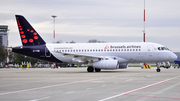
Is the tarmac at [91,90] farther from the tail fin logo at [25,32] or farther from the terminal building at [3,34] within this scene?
the terminal building at [3,34]

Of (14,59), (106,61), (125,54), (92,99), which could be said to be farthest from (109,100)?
(14,59)

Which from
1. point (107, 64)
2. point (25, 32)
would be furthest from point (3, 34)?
point (107, 64)

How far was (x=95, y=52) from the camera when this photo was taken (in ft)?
127

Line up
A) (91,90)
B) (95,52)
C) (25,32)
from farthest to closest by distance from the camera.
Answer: (25,32)
(95,52)
(91,90)

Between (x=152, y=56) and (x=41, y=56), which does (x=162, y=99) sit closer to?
(x=152, y=56)

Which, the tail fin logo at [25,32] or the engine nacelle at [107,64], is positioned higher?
the tail fin logo at [25,32]

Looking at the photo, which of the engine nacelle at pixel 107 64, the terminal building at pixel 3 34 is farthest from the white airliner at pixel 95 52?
the terminal building at pixel 3 34

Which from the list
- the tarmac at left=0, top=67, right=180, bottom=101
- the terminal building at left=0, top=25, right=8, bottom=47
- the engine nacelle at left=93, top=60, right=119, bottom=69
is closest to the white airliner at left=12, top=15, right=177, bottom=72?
the engine nacelle at left=93, top=60, right=119, bottom=69

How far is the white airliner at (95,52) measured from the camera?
120 feet

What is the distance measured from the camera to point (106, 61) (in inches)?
1389

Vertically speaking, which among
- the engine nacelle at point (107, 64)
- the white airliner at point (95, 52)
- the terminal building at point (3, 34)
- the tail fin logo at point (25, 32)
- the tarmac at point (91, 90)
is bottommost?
the tarmac at point (91, 90)

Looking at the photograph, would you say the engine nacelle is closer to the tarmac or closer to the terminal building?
the tarmac

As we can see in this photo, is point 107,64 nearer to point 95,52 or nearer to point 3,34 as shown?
point 95,52

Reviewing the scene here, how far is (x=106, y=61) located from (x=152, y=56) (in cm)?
656
